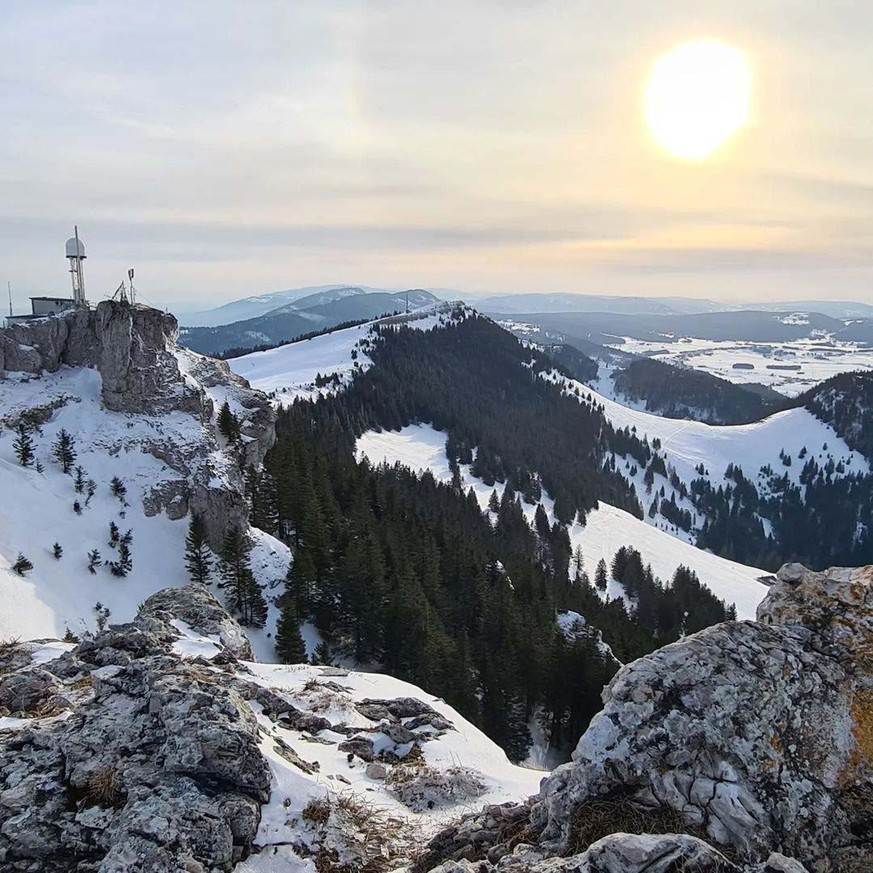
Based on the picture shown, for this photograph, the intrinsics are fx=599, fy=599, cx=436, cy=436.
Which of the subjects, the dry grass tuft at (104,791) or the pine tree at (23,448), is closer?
the dry grass tuft at (104,791)

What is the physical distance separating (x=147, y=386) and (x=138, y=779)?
150ft

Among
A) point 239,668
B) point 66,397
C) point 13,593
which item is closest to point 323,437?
point 66,397

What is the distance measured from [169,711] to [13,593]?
30883 millimetres

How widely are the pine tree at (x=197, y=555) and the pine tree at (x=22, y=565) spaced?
9867 millimetres

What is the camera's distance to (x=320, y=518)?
5328 cm

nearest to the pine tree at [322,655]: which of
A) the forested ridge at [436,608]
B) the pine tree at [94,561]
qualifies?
the forested ridge at [436,608]

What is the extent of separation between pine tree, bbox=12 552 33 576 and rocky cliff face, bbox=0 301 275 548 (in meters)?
9.28

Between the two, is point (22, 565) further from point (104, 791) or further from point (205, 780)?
point (205, 780)

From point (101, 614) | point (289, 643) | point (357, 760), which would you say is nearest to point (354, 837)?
point (357, 760)

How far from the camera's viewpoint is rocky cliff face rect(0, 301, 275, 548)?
47.7 metres

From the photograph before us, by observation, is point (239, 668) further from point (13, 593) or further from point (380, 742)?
point (13, 593)

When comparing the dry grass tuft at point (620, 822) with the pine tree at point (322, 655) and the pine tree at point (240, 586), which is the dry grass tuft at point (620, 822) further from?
the pine tree at point (240, 586)

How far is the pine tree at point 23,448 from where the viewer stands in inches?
1737

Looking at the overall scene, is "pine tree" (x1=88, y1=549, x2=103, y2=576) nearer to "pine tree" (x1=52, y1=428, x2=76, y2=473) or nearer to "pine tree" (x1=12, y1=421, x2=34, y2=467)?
"pine tree" (x1=52, y1=428, x2=76, y2=473)
